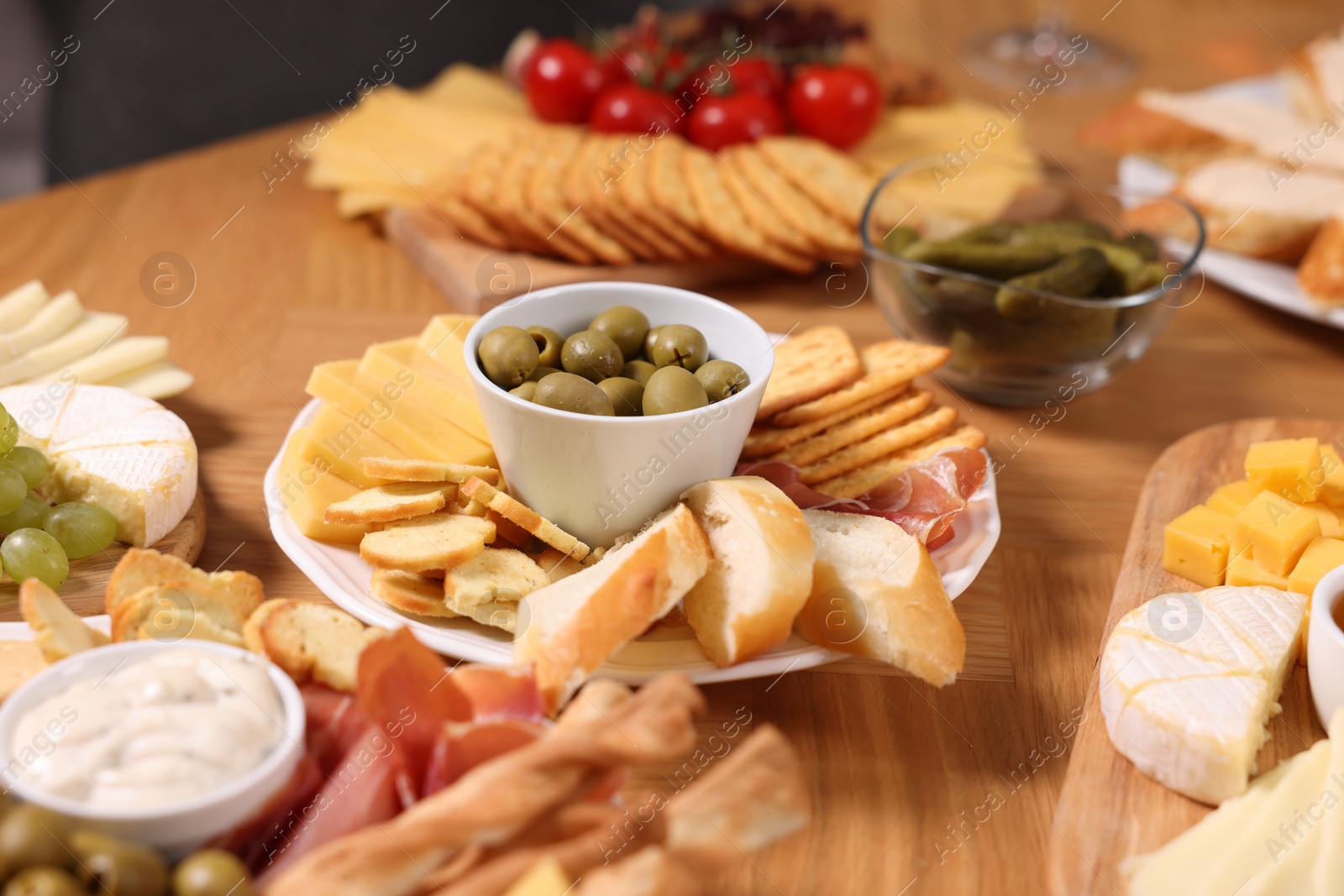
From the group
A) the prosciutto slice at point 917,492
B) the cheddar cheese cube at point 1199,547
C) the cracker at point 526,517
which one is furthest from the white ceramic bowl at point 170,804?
the cheddar cheese cube at point 1199,547

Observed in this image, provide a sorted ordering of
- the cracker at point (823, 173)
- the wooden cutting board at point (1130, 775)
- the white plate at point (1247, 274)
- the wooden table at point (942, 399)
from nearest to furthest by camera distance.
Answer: the wooden cutting board at point (1130, 775)
the wooden table at point (942, 399)
the white plate at point (1247, 274)
the cracker at point (823, 173)

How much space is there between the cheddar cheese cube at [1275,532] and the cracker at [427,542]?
33.6 inches

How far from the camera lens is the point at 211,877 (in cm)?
83

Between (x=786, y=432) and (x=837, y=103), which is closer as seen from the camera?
(x=786, y=432)

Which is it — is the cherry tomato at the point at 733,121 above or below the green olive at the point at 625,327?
below

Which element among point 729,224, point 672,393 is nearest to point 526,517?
point 672,393

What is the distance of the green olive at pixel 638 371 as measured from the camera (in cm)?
139

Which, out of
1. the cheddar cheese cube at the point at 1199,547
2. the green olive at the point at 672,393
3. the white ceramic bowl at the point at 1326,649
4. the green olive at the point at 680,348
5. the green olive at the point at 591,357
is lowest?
the cheddar cheese cube at the point at 1199,547

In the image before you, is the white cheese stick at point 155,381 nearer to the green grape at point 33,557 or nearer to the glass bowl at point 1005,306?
the green grape at point 33,557

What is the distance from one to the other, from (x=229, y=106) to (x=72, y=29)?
0.41m

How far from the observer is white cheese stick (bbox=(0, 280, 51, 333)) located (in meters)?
1.65

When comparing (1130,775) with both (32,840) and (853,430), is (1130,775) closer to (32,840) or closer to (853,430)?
(853,430)

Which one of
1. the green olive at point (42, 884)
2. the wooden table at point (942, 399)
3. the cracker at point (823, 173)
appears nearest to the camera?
the green olive at point (42, 884)

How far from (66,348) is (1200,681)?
1487 mm
